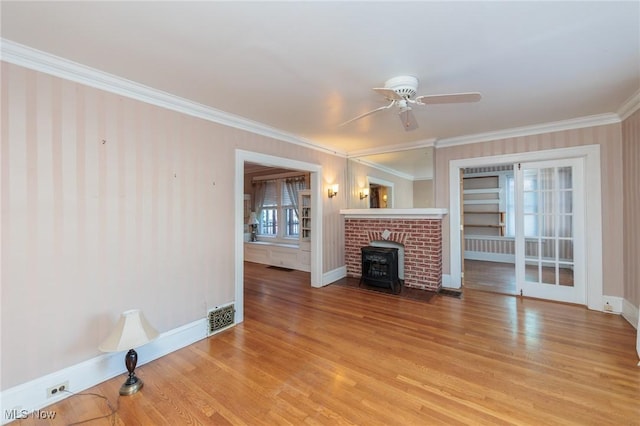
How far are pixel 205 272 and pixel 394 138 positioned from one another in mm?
3509

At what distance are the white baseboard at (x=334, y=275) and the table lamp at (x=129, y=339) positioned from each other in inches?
125

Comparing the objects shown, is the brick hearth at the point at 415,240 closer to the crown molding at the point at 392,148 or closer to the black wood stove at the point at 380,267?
the black wood stove at the point at 380,267

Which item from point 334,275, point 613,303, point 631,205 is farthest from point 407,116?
point 613,303

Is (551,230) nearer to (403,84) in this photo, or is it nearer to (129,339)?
(403,84)

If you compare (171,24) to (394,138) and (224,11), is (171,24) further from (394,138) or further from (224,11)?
(394,138)

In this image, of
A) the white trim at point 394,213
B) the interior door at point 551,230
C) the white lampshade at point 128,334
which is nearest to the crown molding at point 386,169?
the white trim at point 394,213

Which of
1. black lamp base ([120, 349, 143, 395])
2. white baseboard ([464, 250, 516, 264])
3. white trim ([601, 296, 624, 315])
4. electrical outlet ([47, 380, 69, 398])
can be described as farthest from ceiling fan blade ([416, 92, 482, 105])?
white baseboard ([464, 250, 516, 264])

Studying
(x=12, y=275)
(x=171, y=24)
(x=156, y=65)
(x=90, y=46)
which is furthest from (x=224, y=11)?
(x=12, y=275)

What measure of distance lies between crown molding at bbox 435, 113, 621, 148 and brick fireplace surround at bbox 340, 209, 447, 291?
1.20 metres

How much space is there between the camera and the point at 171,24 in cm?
171

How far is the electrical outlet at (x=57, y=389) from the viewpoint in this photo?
2041 mm

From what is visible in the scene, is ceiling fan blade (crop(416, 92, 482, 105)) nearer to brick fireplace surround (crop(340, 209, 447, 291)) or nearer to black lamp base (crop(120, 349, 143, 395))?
brick fireplace surround (crop(340, 209, 447, 291))

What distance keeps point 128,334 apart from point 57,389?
1.98 feet

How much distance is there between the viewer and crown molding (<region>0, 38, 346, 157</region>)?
6.33ft
